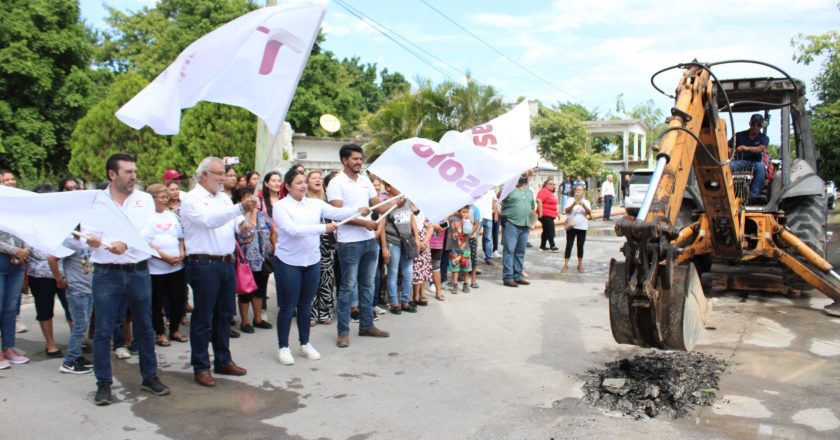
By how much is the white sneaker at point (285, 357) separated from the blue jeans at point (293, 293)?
0.05 metres

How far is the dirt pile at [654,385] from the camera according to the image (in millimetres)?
4730

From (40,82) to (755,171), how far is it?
24.0 meters

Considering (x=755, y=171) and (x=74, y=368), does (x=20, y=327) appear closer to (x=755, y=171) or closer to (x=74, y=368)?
(x=74, y=368)

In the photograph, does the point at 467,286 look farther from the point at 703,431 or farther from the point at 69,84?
the point at 69,84

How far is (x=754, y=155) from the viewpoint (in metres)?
8.98

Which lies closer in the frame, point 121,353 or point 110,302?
point 110,302

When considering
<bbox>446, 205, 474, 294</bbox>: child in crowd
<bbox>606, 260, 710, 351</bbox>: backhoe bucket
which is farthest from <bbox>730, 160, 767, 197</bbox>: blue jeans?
<bbox>606, 260, 710, 351</bbox>: backhoe bucket

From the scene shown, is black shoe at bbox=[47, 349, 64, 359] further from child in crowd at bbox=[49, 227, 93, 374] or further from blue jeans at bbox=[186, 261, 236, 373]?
blue jeans at bbox=[186, 261, 236, 373]

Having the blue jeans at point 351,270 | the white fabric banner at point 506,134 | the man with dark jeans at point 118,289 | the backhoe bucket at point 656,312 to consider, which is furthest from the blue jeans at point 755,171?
the man with dark jeans at point 118,289

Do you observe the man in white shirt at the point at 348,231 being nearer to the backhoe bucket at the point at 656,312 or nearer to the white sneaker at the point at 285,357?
the white sneaker at the point at 285,357

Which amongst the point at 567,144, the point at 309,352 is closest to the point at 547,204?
the point at 309,352

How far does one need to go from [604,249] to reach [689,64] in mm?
9265

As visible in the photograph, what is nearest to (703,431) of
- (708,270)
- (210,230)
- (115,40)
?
(210,230)

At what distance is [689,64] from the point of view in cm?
580
